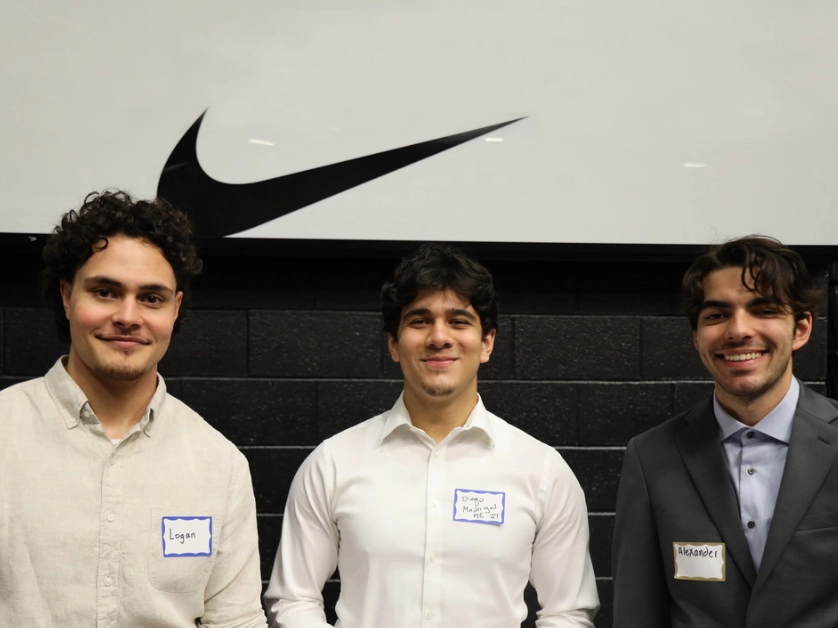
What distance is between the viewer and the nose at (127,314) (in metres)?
1.76

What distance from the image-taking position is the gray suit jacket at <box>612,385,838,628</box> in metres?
1.73

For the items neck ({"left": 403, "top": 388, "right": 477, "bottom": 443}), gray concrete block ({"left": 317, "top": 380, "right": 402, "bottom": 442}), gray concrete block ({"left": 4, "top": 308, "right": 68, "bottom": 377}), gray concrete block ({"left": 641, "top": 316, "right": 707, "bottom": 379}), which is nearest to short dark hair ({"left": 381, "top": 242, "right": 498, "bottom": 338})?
neck ({"left": 403, "top": 388, "right": 477, "bottom": 443})

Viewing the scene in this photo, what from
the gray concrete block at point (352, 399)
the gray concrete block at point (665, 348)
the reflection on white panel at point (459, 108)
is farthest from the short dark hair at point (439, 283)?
the gray concrete block at point (665, 348)

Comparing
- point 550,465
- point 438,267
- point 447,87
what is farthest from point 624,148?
point 550,465

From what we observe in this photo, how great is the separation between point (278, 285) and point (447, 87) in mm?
756

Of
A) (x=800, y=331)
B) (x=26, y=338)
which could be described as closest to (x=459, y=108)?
(x=800, y=331)

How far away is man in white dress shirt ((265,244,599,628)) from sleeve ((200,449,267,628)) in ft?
0.36

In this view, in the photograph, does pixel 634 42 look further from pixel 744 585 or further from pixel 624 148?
pixel 744 585

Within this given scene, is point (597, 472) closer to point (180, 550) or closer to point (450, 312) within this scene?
point (450, 312)

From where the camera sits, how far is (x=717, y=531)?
182 cm

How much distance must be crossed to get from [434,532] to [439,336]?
→ 1.46 feet

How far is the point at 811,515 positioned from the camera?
1.76m

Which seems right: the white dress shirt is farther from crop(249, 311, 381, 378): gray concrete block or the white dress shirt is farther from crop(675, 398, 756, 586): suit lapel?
crop(249, 311, 381, 378): gray concrete block

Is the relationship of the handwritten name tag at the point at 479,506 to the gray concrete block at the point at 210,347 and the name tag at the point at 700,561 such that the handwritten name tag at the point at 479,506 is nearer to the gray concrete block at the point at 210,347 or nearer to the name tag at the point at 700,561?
the name tag at the point at 700,561
